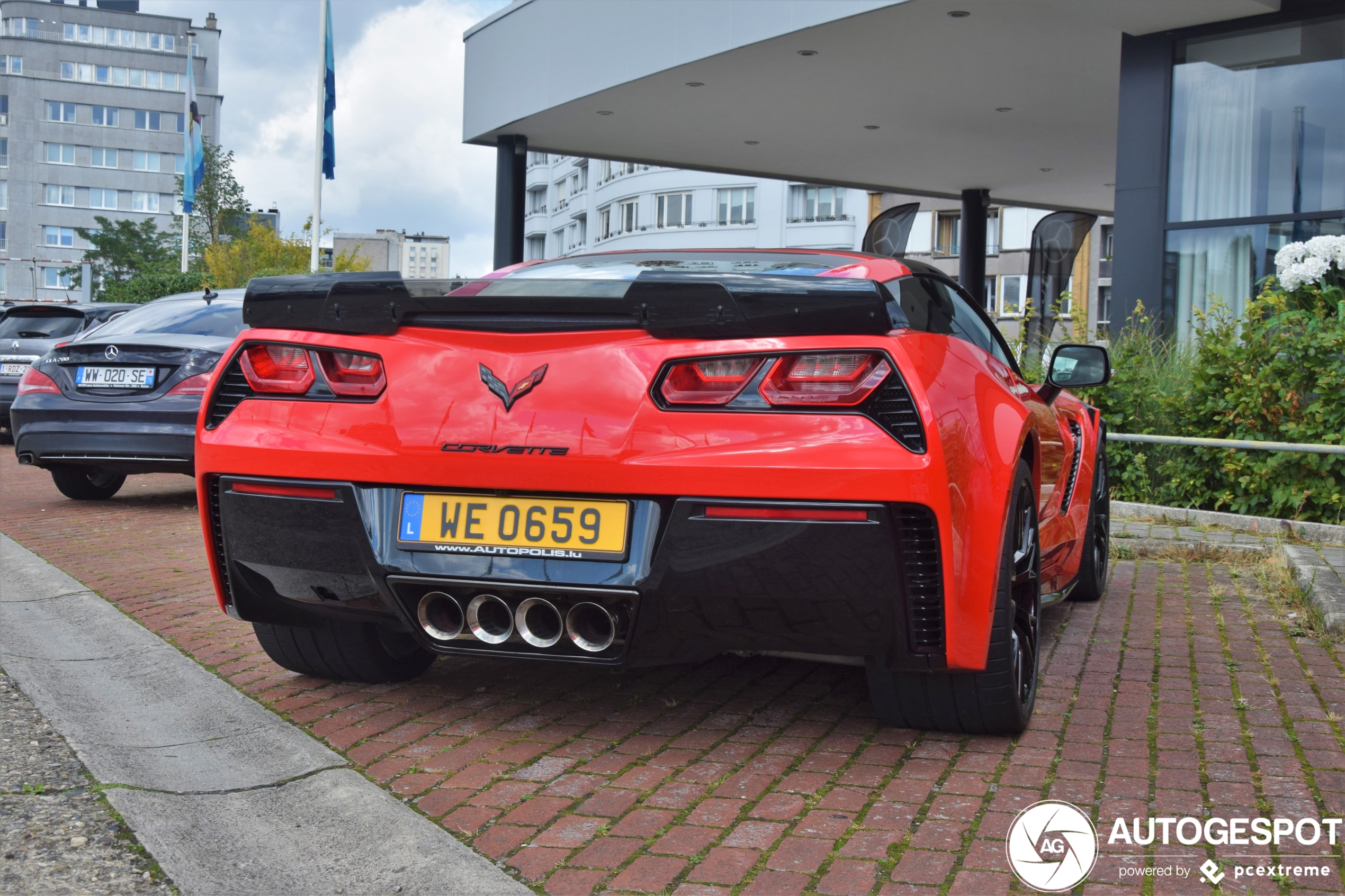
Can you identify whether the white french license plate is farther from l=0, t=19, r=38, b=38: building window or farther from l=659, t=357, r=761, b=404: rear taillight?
l=0, t=19, r=38, b=38: building window

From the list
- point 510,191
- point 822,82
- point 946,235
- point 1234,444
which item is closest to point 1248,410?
point 1234,444

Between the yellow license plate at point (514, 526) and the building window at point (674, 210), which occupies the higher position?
the building window at point (674, 210)

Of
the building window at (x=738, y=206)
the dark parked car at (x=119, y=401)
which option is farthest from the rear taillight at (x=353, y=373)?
the building window at (x=738, y=206)

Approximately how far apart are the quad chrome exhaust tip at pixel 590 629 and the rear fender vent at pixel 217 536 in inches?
40.4

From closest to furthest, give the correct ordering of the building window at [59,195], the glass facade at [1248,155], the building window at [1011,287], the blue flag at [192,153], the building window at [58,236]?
the glass facade at [1248,155] < the blue flag at [192,153] < the building window at [1011,287] < the building window at [58,236] < the building window at [59,195]

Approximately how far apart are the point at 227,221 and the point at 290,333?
158ft

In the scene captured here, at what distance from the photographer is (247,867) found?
2498 millimetres

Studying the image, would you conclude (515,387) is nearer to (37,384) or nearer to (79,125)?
(37,384)

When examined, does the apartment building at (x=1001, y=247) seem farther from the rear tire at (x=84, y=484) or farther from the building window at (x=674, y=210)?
the rear tire at (x=84, y=484)

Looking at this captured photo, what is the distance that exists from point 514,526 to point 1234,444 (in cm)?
645

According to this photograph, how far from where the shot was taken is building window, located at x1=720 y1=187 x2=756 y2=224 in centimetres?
6356

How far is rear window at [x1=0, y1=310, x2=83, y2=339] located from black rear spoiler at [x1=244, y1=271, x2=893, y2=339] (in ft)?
40.4

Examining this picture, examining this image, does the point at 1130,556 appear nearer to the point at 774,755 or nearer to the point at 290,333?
the point at 774,755

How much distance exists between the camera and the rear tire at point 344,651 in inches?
149
